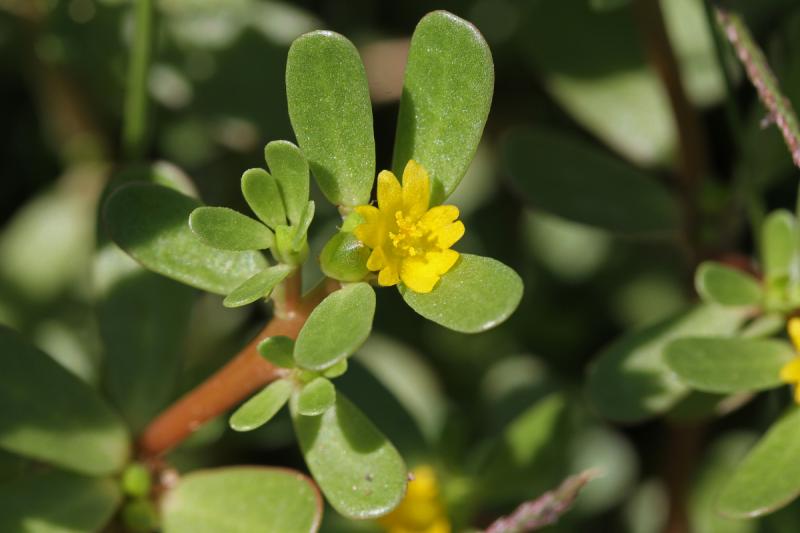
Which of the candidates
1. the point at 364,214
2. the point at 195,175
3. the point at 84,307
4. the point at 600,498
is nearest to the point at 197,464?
the point at 84,307

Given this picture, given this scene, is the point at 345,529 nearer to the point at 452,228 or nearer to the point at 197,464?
the point at 197,464

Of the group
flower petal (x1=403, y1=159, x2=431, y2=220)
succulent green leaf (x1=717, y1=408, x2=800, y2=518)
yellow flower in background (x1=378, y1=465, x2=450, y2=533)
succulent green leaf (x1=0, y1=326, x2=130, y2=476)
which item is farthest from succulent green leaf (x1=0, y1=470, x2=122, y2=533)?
succulent green leaf (x1=717, y1=408, x2=800, y2=518)

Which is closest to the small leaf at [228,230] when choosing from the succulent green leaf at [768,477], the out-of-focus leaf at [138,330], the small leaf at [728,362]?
the out-of-focus leaf at [138,330]

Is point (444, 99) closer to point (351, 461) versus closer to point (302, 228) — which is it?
point (302, 228)

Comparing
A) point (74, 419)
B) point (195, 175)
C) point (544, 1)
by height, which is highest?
point (544, 1)

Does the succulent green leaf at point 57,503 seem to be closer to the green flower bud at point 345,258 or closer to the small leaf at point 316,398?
the small leaf at point 316,398

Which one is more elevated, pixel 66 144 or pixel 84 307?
pixel 66 144
